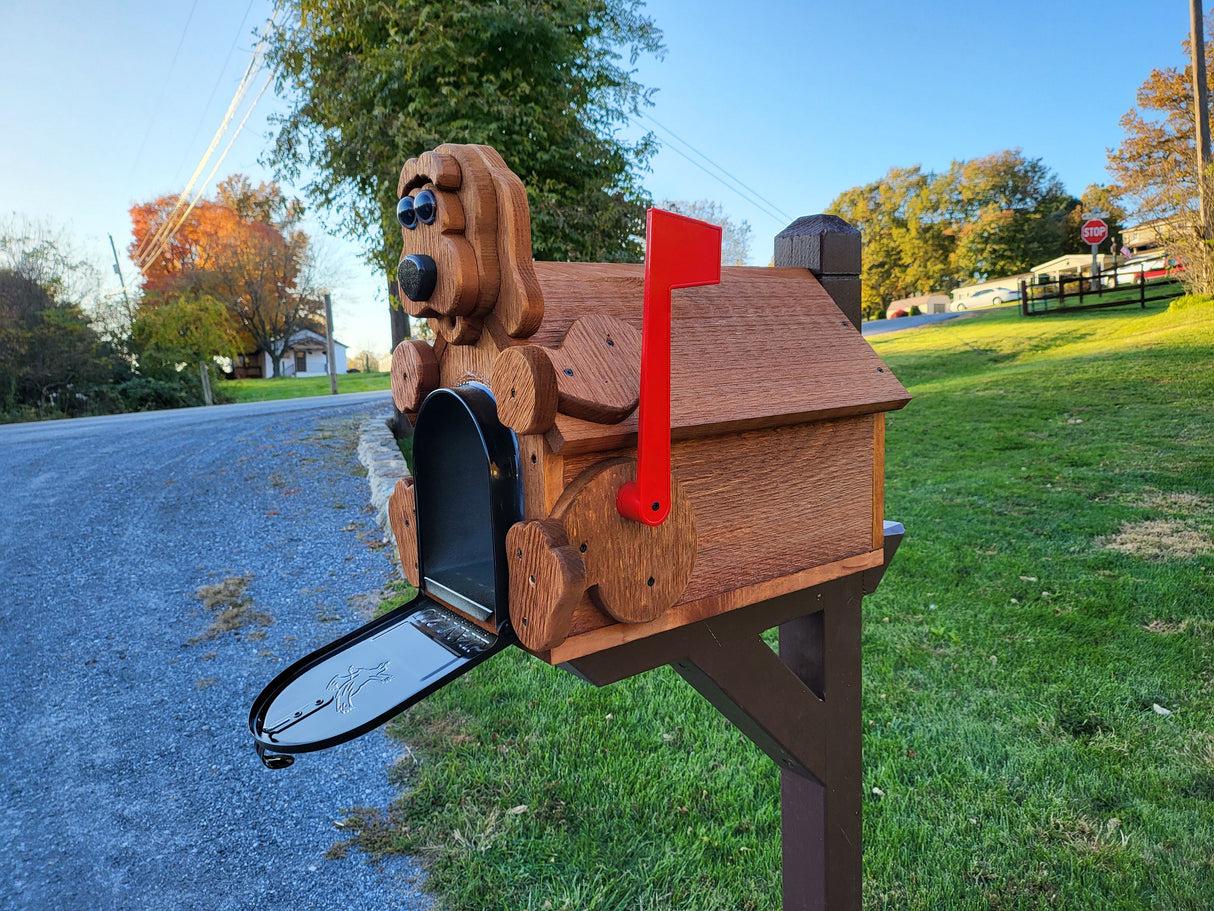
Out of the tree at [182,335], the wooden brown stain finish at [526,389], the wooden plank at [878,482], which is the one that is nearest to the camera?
the wooden brown stain finish at [526,389]

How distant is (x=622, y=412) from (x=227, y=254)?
33.5 metres

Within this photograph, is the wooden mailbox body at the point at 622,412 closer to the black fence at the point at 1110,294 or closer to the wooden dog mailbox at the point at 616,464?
the wooden dog mailbox at the point at 616,464

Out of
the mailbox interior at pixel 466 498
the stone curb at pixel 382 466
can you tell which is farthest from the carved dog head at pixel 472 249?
the stone curb at pixel 382 466

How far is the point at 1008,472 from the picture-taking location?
594cm

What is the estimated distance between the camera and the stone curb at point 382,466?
544 cm

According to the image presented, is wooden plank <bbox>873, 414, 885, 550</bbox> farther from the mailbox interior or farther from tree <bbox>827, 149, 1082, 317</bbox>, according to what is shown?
tree <bbox>827, 149, 1082, 317</bbox>

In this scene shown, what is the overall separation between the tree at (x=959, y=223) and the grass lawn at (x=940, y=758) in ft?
104

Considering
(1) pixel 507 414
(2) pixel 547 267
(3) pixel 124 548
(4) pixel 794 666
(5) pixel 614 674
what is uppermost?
(2) pixel 547 267

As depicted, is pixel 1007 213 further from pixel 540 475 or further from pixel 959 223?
pixel 540 475

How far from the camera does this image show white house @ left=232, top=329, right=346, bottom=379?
129 ft

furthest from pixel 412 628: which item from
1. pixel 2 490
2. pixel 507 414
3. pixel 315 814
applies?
pixel 2 490

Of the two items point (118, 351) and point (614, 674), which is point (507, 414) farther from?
point (118, 351)

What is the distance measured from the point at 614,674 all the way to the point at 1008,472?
19.6 ft

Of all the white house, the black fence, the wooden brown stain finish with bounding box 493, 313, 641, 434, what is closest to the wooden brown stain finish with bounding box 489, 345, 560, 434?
the wooden brown stain finish with bounding box 493, 313, 641, 434
